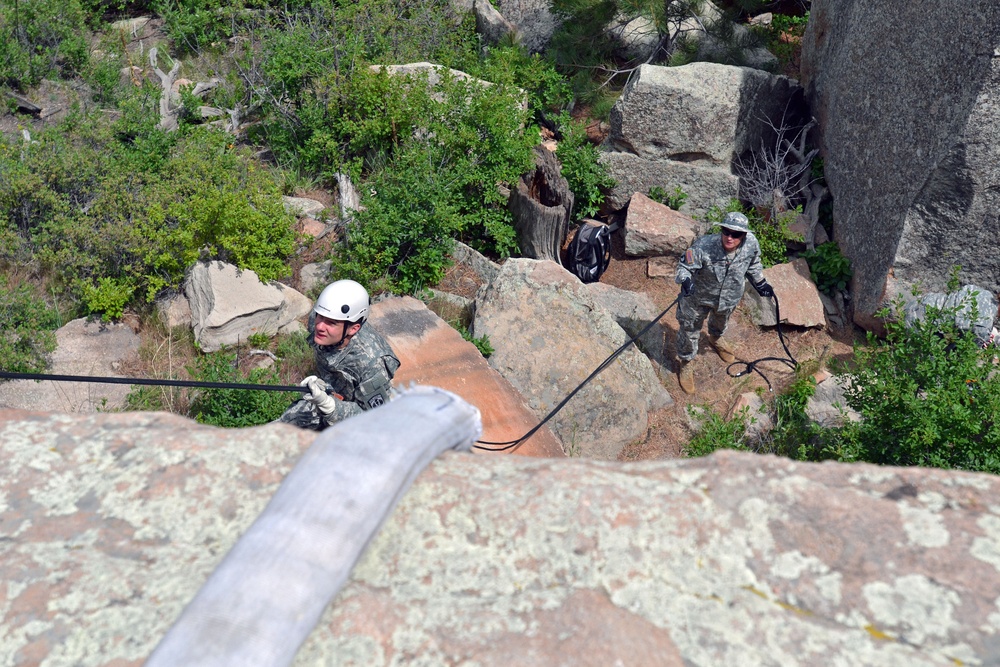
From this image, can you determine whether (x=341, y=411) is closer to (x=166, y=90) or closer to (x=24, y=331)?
(x=24, y=331)

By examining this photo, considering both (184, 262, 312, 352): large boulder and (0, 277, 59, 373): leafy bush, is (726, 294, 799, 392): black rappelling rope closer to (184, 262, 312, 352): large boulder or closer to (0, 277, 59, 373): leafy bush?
(184, 262, 312, 352): large boulder

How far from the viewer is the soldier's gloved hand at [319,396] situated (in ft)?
15.2

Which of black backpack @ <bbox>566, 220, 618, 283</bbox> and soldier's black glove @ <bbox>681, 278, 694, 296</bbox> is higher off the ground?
soldier's black glove @ <bbox>681, 278, 694, 296</bbox>

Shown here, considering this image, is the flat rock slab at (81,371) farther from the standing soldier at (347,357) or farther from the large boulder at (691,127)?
the large boulder at (691,127)

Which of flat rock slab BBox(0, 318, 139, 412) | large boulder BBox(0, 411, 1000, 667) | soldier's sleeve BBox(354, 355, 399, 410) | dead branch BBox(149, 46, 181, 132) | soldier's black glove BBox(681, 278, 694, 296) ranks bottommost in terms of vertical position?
flat rock slab BBox(0, 318, 139, 412)

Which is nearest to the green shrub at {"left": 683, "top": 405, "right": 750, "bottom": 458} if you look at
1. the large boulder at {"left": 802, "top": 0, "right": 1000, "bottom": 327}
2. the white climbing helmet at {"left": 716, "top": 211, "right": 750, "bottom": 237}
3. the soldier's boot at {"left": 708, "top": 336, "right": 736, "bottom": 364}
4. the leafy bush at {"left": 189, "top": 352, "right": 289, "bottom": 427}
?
the soldier's boot at {"left": 708, "top": 336, "right": 736, "bottom": 364}

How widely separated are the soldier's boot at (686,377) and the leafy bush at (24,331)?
577cm

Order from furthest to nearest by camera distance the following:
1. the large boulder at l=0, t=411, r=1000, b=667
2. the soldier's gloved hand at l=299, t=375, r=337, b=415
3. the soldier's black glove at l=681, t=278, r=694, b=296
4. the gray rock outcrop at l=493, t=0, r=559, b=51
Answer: the gray rock outcrop at l=493, t=0, r=559, b=51
the soldier's black glove at l=681, t=278, r=694, b=296
the soldier's gloved hand at l=299, t=375, r=337, b=415
the large boulder at l=0, t=411, r=1000, b=667

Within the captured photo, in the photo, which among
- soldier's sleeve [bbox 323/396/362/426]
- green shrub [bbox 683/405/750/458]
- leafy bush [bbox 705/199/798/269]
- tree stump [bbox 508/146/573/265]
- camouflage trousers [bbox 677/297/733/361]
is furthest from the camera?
leafy bush [bbox 705/199/798/269]

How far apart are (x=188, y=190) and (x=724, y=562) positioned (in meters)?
7.26

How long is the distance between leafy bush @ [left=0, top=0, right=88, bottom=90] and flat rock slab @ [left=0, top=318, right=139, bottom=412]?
4.76 meters

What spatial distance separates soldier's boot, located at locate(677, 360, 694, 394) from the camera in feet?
26.8

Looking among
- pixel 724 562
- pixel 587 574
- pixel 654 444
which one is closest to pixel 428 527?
pixel 587 574

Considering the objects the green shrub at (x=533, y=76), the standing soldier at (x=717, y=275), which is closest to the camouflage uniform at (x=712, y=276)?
the standing soldier at (x=717, y=275)
